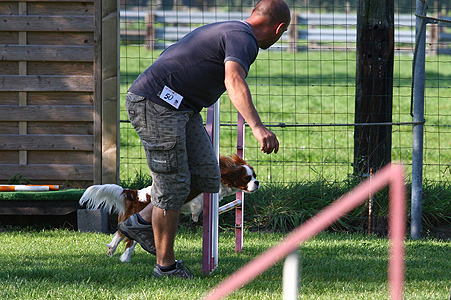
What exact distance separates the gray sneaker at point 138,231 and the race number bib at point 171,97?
2.65ft

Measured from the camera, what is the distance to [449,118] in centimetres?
1127

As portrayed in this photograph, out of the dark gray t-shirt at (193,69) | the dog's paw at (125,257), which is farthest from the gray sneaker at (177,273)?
the dark gray t-shirt at (193,69)

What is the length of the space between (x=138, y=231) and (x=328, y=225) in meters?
2.14

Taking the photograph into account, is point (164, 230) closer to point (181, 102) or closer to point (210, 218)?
point (210, 218)

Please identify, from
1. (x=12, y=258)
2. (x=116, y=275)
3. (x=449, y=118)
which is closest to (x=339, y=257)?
(x=116, y=275)

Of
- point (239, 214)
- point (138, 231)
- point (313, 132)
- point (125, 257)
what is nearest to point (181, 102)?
point (138, 231)

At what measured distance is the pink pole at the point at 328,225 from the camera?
1.92 meters

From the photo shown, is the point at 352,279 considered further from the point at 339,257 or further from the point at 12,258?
the point at 12,258

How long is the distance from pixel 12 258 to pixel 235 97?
6.83 ft

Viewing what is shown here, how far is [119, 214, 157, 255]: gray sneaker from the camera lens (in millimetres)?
3500

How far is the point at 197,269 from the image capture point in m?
3.67

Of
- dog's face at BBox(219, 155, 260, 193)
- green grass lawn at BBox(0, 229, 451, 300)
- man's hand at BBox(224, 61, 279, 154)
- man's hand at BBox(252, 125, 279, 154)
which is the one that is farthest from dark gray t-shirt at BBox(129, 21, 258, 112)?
dog's face at BBox(219, 155, 260, 193)

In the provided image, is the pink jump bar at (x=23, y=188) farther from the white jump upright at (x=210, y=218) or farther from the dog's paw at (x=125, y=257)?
the white jump upright at (x=210, y=218)

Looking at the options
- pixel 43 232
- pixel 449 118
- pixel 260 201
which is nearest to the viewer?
pixel 43 232
